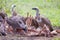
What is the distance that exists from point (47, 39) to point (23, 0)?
11329 mm

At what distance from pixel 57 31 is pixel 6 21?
272 centimetres

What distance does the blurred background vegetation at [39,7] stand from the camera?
84.6 ft

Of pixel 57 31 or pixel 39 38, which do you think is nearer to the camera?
pixel 39 38

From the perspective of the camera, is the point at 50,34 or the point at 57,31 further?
the point at 57,31

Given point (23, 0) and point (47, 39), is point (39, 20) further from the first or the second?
point (23, 0)

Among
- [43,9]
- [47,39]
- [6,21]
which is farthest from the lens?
[43,9]

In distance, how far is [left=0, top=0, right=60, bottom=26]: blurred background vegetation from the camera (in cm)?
2580

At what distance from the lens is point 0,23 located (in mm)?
19578

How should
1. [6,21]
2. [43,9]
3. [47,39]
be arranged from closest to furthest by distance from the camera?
[47,39] < [6,21] < [43,9]

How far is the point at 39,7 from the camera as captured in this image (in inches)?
1117

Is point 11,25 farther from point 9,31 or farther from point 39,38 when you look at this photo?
point 39,38

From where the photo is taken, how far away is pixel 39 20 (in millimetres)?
20641

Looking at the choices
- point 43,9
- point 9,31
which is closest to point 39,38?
point 9,31

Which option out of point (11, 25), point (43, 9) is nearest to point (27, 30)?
point (11, 25)
